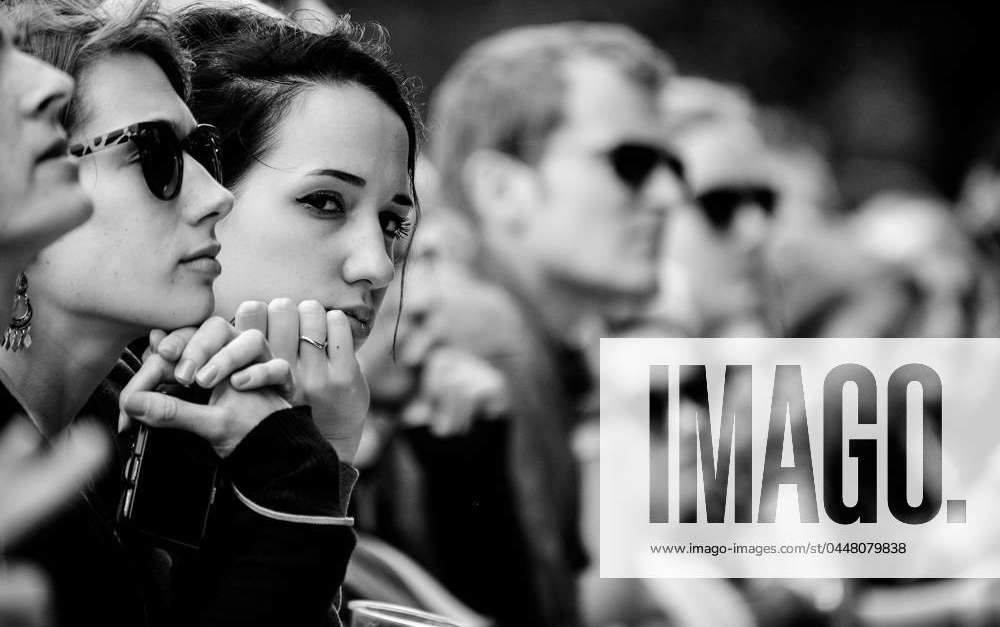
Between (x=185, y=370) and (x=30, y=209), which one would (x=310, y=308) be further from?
(x=30, y=209)

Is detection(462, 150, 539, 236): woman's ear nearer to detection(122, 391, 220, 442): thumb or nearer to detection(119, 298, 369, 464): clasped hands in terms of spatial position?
detection(119, 298, 369, 464): clasped hands

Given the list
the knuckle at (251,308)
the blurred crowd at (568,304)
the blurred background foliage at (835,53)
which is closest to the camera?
the knuckle at (251,308)

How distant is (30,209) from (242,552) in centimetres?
31

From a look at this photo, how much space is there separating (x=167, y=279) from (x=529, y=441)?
151 centimetres

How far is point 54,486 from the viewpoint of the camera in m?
0.83

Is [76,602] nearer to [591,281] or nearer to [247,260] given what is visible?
[247,260]

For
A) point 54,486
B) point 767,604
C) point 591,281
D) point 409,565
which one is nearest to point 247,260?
point 54,486

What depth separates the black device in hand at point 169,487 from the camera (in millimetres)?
1031

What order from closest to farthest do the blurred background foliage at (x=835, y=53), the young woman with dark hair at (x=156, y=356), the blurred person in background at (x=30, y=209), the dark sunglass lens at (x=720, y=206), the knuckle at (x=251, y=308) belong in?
the blurred person in background at (x=30, y=209)
the young woman with dark hair at (x=156, y=356)
the knuckle at (x=251, y=308)
the blurred background foliage at (x=835, y=53)
the dark sunglass lens at (x=720, y=206)

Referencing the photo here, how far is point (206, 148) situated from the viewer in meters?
1.14

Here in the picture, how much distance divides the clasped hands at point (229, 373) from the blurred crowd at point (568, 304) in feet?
3.92

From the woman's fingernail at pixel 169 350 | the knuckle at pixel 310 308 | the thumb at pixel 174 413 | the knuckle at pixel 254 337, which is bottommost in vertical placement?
the thumb at pixel 174 413

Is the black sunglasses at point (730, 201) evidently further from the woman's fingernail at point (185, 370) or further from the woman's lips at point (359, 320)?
the woman's fingernail at point (185, 370)

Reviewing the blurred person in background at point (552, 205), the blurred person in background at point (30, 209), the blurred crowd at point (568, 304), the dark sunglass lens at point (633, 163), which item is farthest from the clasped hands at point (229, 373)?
the dark sunglass lens at point (633, 163)
